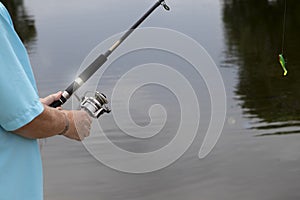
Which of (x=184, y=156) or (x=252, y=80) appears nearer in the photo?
(x=184, y=156)

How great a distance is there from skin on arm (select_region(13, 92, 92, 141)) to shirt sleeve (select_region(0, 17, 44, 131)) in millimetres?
44

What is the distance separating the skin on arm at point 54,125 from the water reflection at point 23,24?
457 inches

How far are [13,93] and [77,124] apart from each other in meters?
0.38

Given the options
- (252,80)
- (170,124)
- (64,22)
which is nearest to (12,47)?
(170,124)

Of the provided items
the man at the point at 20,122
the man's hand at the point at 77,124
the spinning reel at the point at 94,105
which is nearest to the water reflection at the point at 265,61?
the spinning reel at the point at 94,105

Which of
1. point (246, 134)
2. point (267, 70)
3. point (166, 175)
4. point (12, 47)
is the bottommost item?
point (267, 70)

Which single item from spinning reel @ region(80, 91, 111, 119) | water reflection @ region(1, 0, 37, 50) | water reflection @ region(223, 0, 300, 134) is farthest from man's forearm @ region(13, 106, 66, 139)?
water reflection @ region(1, 0, 37, 50)

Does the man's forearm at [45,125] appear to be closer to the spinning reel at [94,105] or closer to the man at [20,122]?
the man at [20,122]

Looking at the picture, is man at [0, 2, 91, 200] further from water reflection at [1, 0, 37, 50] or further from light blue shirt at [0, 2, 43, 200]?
water reflection at [1, 0, 37, 50]

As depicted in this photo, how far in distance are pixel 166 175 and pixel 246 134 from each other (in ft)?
4.69

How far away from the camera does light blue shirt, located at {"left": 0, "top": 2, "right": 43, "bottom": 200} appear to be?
1479 millimetres

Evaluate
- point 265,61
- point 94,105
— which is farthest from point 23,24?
point 94,105

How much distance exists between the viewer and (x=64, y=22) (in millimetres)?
17047

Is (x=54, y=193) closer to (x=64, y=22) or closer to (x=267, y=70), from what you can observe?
(x=267, y=70)
